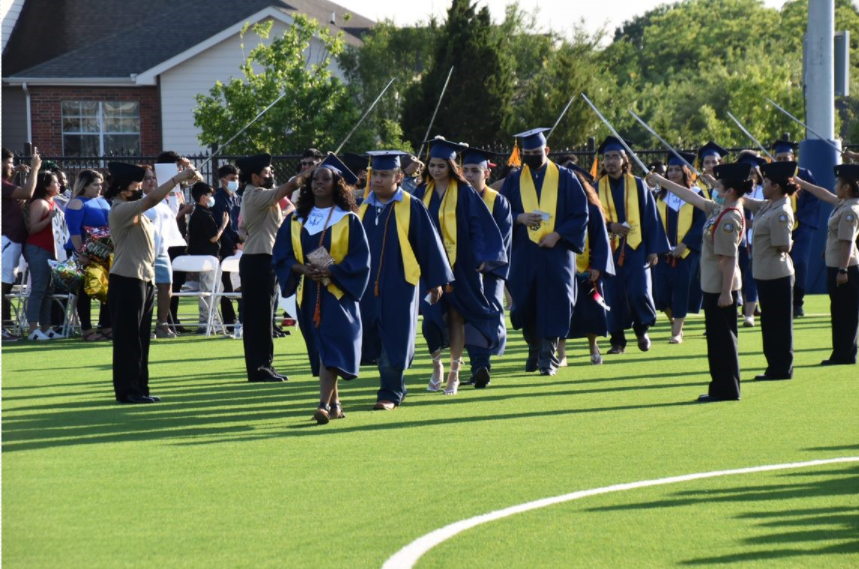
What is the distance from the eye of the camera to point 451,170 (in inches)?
442

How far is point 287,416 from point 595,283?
13.2 ft

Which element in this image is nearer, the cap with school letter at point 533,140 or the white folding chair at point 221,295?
the cap with school letter at point 533,140

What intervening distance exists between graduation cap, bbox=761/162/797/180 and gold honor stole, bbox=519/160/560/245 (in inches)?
77.9

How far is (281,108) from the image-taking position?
31.1 m

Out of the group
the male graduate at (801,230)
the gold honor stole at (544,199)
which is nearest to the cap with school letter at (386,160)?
the gold honor stole at (544,199)

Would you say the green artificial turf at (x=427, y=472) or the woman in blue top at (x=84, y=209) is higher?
the woman in blue top at (x=84, y=209)

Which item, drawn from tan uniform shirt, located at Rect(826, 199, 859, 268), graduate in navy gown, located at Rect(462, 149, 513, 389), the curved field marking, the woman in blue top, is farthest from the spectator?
the curved field marking

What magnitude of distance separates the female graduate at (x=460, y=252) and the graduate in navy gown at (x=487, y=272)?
106 millimetres

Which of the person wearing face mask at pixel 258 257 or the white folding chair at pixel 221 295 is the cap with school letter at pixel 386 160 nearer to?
the person wearing face mask at pixel 258 257

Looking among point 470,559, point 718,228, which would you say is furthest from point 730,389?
point 470,559

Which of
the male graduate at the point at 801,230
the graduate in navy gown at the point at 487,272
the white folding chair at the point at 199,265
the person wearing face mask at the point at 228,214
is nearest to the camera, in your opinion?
the graduate in navy gown at the point at 487,272

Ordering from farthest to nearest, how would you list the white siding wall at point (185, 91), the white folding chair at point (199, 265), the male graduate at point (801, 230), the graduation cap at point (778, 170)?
the white siding wall at point (185, 91) < the male graduate at point (801, 230) < the white folding chair at point (199, 265) < the graduation cap at point (778, 170)

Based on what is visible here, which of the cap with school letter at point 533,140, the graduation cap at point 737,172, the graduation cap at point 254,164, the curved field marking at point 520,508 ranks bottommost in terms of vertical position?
the curved field marking at point 520,508

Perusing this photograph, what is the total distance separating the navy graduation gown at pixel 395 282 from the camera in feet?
32.6
